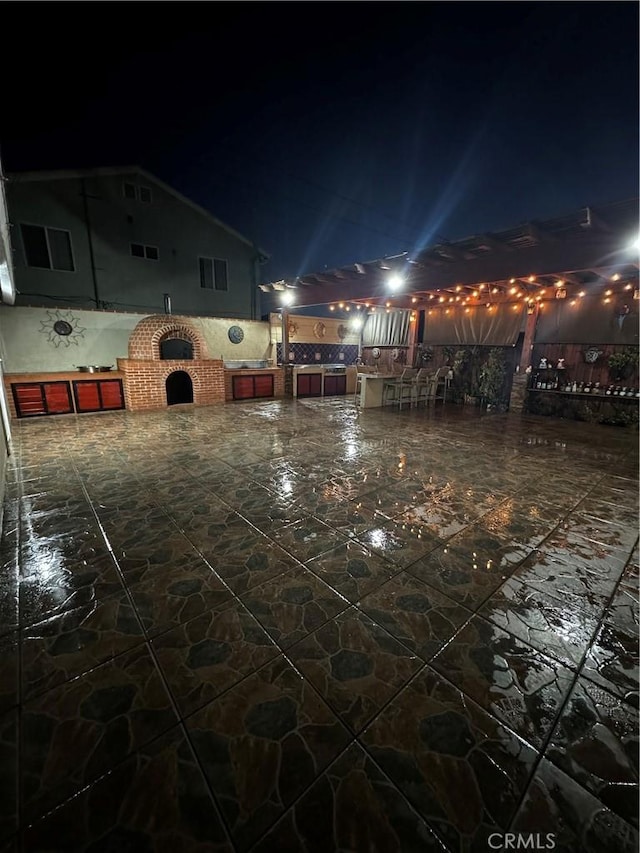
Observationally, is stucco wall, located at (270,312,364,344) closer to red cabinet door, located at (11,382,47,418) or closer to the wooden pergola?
the wooden pergola

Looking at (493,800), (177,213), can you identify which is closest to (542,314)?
(493,800)

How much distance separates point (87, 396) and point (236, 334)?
5042 mm

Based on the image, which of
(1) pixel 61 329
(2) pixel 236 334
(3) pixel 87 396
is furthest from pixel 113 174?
(3) pixel 87 396

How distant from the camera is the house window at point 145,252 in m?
11.8

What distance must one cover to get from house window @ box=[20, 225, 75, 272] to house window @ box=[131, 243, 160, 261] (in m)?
1.87

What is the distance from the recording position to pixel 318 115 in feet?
33.3

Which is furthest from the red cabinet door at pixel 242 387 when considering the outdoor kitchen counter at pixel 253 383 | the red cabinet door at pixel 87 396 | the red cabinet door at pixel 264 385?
the red cabinet door at pixel 87 396

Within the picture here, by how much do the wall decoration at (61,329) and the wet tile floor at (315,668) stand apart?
6100 millimetres

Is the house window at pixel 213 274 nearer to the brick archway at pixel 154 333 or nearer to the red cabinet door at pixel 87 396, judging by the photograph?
the brick archway at pixel 154 333

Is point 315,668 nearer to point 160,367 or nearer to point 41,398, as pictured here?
point 160,367

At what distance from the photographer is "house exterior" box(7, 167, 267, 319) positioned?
33.3ft

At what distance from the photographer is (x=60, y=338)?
8.48 m

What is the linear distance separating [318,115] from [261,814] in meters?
14.3

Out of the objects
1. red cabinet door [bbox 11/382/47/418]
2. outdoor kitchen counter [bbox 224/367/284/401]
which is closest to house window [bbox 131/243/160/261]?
outdoor kitchen counter [bbox 224/367/284/401]
